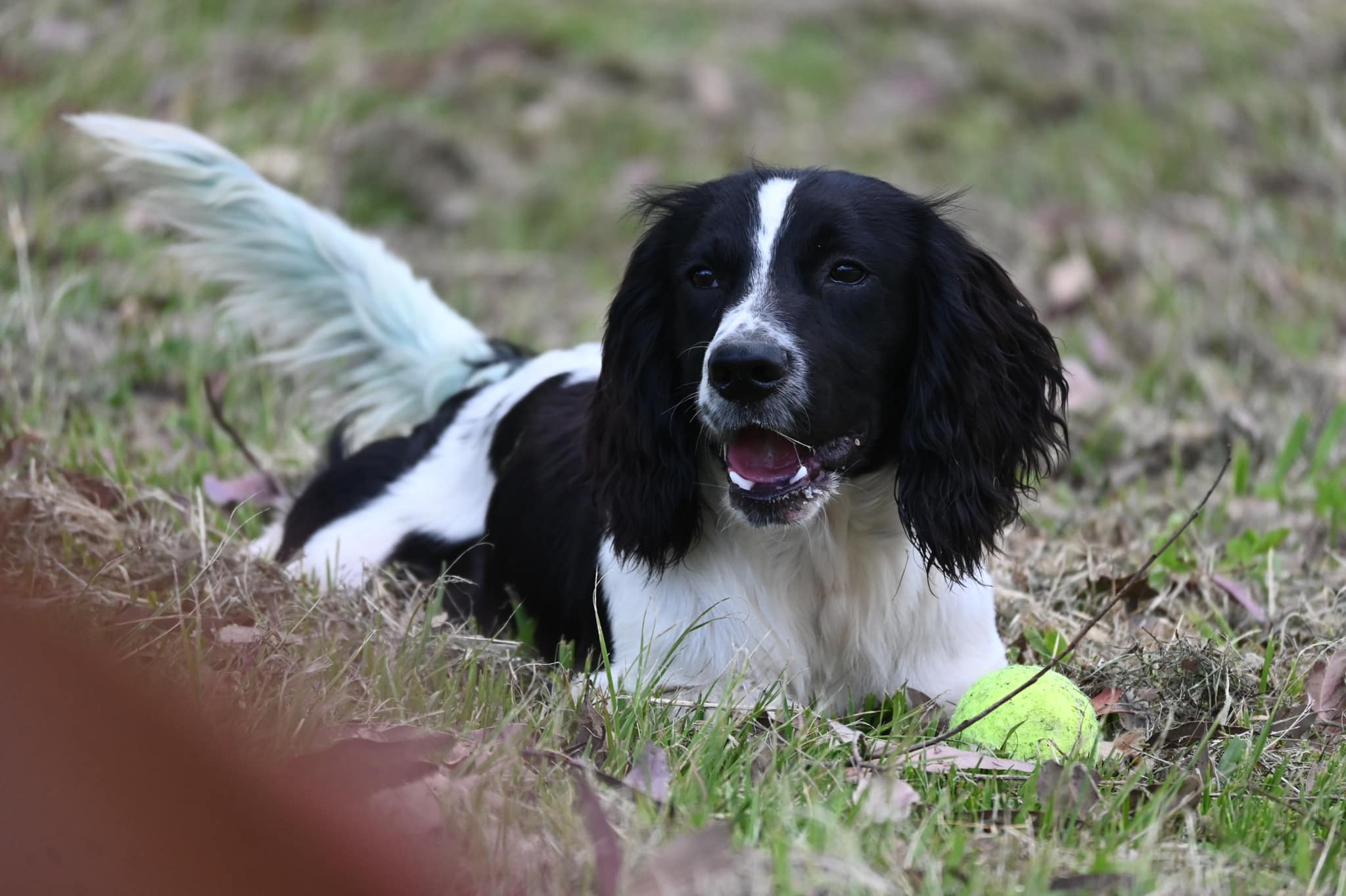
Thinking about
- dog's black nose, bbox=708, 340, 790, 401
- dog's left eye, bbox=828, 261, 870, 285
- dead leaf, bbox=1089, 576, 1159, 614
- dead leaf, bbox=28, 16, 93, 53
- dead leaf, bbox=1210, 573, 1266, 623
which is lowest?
dead leaf, bbox=1089, 576, 1159, 614

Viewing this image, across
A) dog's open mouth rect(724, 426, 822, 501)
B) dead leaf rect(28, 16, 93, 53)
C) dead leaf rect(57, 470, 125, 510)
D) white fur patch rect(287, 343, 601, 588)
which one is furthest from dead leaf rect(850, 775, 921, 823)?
dead leaf rect(28, 16, 93, 53)

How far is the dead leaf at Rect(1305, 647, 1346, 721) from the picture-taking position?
2.91m

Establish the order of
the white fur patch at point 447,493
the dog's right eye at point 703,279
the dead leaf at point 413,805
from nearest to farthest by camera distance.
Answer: the dead leaf at point 413,805, the dog's right eye at point 703,279, the white fur patch at point 447,493

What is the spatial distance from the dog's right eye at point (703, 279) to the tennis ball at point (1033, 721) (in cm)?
93

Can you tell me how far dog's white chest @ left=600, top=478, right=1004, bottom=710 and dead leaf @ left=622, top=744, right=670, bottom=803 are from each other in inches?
24.7

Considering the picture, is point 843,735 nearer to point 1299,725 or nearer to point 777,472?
point 777,472

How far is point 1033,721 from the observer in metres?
2.65

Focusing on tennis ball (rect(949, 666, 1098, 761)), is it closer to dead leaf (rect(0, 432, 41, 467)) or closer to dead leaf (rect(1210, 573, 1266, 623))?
dead leaf (rect(1210, 573, 1266, 623))

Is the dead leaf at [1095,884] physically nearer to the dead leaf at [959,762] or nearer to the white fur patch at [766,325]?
the dead leaf at [959,762]

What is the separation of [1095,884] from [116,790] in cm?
133

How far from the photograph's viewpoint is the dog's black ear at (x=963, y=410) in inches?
115

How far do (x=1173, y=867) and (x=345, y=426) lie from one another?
301 cm

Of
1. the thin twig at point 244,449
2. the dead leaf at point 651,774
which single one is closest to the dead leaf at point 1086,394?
the thin twig at point 244,449

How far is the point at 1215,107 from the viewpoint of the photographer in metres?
8.23
